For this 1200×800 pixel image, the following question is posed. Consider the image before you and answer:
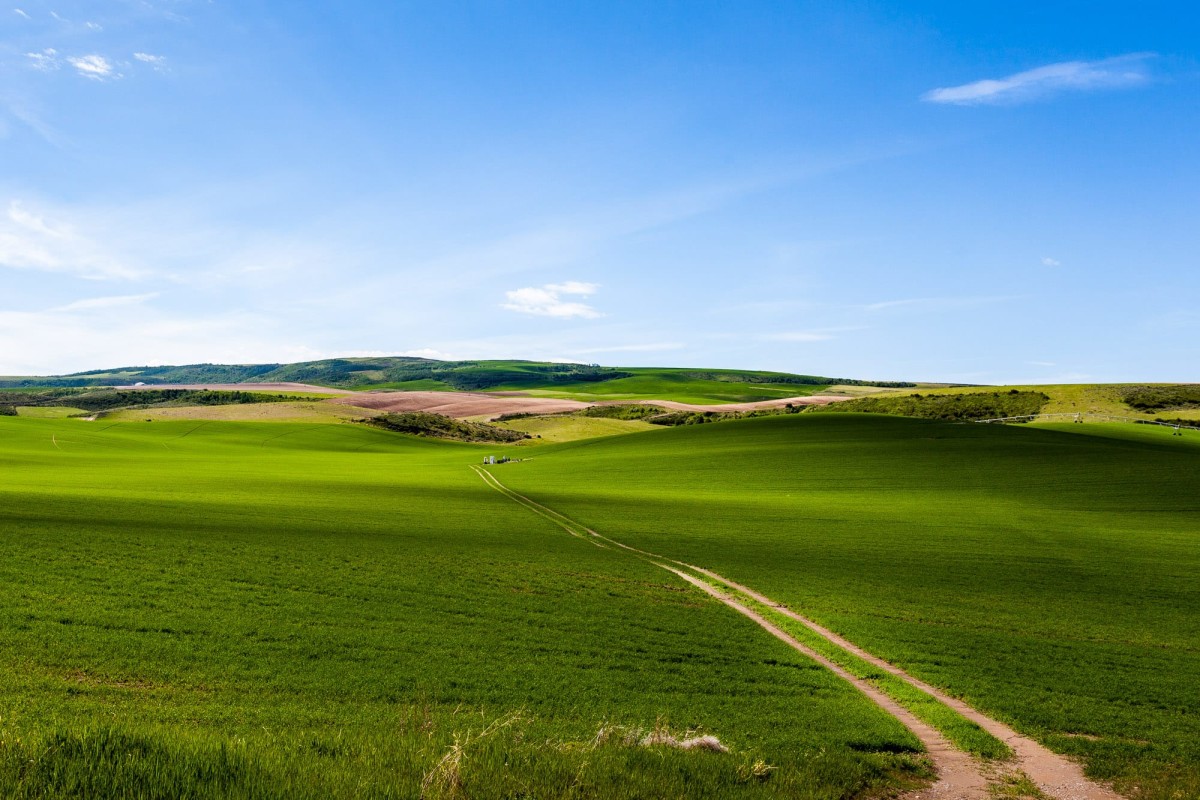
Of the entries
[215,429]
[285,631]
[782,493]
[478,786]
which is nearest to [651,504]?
[782,493]

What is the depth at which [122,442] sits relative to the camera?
79625mm

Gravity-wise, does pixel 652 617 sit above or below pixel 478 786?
below

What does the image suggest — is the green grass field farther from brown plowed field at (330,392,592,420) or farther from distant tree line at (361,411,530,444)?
brown plowed field at (330,392,592,420)

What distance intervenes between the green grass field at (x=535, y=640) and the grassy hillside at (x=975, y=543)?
0.17 metres

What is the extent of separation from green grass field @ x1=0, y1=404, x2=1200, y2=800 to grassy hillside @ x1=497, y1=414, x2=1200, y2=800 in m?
0.17

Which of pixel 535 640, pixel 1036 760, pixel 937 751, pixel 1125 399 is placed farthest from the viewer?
pixel 1125 399

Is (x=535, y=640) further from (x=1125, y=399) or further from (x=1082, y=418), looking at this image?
(x=1125, y=399)

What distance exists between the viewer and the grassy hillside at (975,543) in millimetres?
15539

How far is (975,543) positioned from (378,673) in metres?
29.5

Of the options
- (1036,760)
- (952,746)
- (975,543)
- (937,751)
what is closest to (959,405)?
(975,543)

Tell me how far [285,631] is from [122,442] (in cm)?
7758

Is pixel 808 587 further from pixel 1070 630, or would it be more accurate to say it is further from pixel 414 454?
pixel 414 454

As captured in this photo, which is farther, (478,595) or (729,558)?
(729,558)

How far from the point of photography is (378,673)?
1413 centimetres
